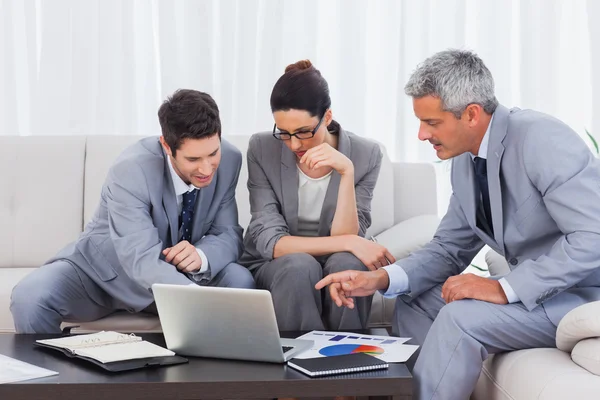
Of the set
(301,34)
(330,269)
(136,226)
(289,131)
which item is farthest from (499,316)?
(301,34)

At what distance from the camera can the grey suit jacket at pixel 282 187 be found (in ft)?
8.53

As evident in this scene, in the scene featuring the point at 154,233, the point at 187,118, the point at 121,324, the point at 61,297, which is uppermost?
the point at 187,118

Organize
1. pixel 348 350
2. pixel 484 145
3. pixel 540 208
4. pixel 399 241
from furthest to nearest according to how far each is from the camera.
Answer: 1. pixel 399 241
2. pixel 484 145
3. pixel 540 208
4. pixel 348 350

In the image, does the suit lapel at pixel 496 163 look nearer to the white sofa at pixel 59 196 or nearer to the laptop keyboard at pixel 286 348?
the laptop keyboard at pixel 286 348

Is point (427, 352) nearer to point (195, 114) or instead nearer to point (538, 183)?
point (538, 183)

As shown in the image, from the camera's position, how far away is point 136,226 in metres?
2.34

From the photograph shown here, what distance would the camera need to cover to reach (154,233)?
2344mm

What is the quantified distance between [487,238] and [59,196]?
1.67 meters

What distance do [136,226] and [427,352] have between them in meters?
0.97

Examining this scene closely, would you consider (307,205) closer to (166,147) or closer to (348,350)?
(166,147)

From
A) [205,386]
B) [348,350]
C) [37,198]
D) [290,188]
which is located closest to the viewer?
[205,386]

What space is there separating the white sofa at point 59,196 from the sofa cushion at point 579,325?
1.11m

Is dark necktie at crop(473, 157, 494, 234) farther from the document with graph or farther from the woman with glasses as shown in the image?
the document with graph

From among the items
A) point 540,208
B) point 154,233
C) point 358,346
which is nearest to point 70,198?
point 154,233
